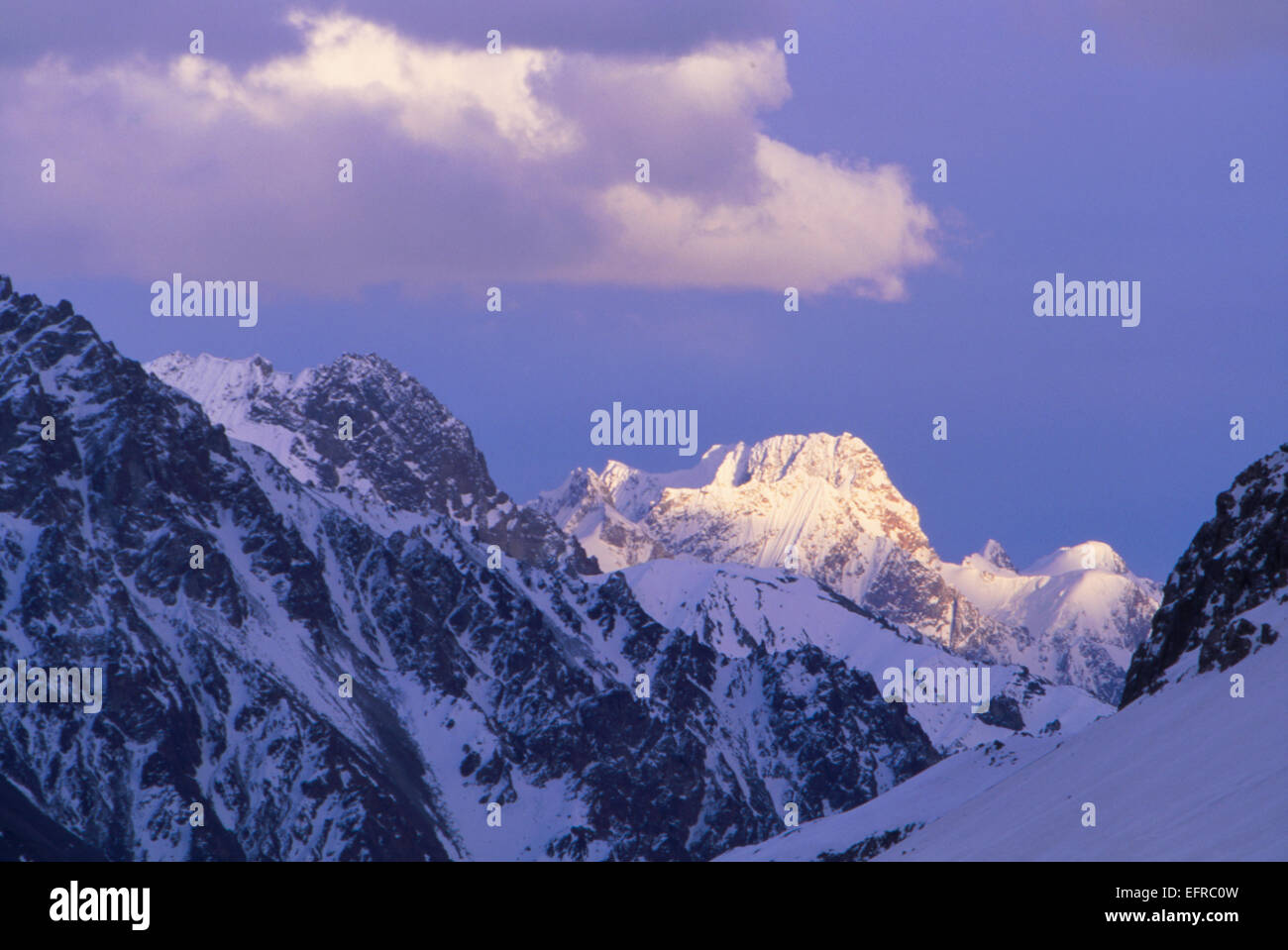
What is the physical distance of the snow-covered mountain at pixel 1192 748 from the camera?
86688mm

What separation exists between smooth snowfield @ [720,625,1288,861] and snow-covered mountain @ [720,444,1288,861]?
155mm

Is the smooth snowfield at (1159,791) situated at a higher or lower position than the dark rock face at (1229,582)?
lower

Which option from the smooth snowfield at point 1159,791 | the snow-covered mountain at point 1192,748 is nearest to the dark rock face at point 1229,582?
the snow-covered mountain at point 1192,748

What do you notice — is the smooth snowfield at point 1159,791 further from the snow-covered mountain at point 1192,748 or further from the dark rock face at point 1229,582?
the dark rock face at point 1229,582

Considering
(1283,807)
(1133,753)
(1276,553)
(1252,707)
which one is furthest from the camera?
(1276,553)

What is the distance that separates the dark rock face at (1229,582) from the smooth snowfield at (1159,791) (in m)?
2.41

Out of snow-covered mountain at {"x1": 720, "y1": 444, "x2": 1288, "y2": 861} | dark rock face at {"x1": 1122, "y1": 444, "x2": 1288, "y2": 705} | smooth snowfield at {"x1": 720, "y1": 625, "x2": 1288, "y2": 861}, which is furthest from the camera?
dark rock face at {"x1": 1122, "y1": 444, "x2": 1288, "y2": 705}

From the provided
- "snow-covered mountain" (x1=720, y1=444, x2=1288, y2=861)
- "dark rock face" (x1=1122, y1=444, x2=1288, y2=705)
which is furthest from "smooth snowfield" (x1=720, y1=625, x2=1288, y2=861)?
"dark rock face" (x1=1122, y1=444, x2=1288, y2=705)

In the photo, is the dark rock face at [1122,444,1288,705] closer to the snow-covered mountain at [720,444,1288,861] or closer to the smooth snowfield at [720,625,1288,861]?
the snow-covered mountain at [720,444,1288,861]

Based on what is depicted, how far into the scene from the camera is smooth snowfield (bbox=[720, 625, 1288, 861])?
3260 inches
